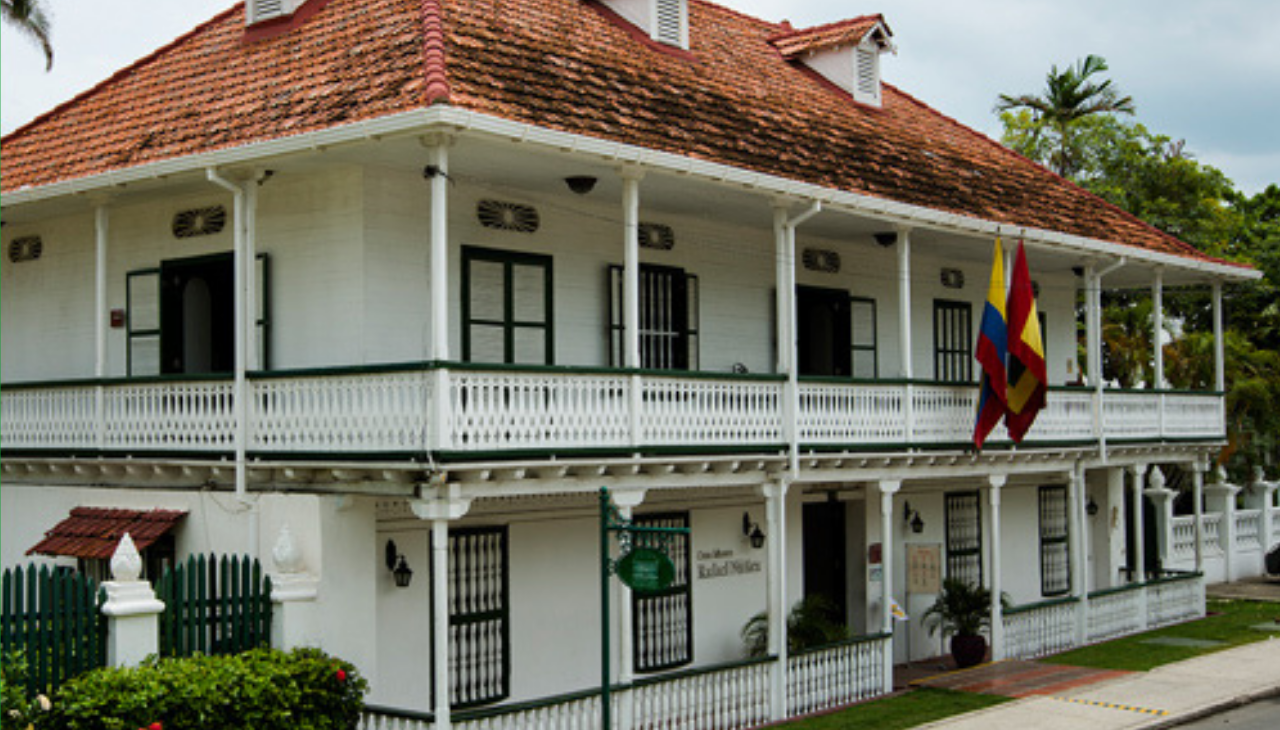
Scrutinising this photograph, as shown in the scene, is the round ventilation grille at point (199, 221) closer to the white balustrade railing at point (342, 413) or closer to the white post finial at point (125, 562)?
the white balustrade railing at point (342, 413)

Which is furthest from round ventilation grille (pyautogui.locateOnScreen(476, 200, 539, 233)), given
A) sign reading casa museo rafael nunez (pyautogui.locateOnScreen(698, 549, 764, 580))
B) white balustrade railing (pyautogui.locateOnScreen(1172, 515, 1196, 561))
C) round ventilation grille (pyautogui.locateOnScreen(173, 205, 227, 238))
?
white balustrade railing (pyautogui.locateOnScreen(1172, 515, 1196, 561))

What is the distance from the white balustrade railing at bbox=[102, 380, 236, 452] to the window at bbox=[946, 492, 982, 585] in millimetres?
12744

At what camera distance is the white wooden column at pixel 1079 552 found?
23.5 m

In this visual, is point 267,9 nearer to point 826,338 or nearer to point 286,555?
point 286,555

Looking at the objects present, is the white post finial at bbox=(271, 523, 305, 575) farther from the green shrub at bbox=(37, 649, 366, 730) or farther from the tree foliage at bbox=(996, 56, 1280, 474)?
the tree foliage at bbox=(996, 56, 1280, 474)

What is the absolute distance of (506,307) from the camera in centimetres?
1692

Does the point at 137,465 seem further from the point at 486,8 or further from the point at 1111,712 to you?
the point at 1111,712

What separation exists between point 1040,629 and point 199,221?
532 inches

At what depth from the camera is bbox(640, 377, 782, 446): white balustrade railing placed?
15.8 meters

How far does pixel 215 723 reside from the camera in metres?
12.6

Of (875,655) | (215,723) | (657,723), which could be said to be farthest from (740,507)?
(215,723)

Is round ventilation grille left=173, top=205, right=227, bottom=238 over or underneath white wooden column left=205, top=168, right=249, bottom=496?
over

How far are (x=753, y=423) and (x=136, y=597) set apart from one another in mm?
7142

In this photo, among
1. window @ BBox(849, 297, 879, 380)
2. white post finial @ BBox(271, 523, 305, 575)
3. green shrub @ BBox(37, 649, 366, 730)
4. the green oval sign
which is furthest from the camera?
window @ BBox(849, 297, 879, 380)
